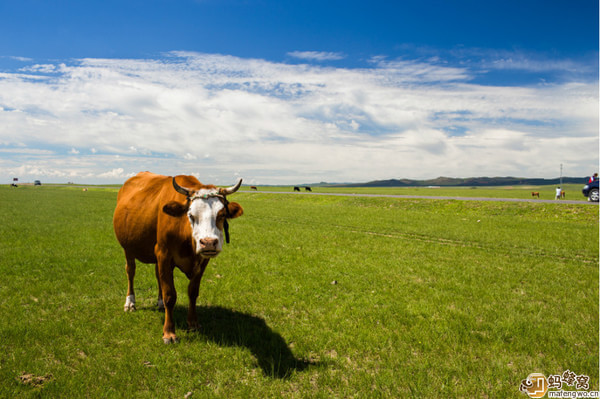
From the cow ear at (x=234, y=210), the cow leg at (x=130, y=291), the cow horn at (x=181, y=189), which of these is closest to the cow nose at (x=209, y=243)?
the cow ear at (x=234, y=210)

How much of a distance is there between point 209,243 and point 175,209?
1131mm

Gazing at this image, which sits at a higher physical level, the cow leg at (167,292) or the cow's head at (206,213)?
the cow's head at (206,213)

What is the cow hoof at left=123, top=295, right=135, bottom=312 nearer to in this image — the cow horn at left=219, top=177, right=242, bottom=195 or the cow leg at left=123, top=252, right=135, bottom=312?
the cow leg at left=123, top=252, right=135, bottom=312

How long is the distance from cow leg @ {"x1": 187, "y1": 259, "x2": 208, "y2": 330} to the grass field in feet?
0.78

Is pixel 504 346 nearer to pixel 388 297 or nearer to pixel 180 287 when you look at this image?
pixel 388 297

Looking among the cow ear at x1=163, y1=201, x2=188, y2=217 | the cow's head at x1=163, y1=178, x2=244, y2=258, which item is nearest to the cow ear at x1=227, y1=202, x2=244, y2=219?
the cow's head at x1=163, y1=178, x2=244, y2=258

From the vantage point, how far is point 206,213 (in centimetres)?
557

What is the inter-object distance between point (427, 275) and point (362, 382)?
24.0ft

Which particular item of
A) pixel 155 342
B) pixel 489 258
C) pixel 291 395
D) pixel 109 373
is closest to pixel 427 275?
pixel 489 258

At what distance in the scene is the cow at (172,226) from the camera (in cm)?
562

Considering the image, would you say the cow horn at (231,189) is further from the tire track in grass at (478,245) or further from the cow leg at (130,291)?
the tire track in grass at (478,245)

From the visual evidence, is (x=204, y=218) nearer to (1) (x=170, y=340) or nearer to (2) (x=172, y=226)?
(2) (x=172, y=226)

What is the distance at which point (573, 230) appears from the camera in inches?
869

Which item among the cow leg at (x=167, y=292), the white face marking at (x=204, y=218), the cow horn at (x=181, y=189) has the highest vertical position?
the cow horn at (x=181, y=189)
